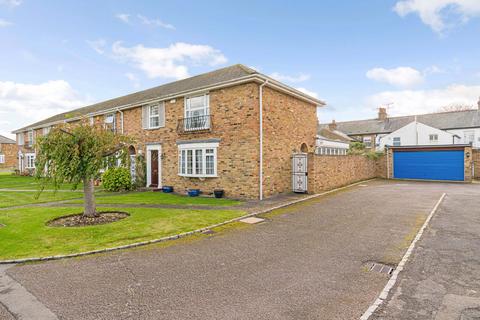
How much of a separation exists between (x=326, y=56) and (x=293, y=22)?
142 inches

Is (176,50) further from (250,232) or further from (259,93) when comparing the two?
(250,232)

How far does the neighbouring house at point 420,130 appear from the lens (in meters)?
30.5

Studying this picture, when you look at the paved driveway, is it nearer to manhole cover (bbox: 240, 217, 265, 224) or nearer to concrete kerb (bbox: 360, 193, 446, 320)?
concrete kerb (bbox: 360, 193, 446, 320)

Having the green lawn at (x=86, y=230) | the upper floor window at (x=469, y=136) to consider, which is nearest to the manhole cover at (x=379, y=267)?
the green lawn at (x=86, y=230)

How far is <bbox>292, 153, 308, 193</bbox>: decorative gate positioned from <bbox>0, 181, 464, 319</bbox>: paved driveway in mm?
6033

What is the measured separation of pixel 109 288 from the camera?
4.02 metres

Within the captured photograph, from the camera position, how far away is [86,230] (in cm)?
730

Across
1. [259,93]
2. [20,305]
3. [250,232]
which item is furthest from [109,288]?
[259,93]

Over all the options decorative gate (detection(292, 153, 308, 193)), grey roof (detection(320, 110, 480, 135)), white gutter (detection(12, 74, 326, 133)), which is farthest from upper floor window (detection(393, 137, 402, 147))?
decorative gate (detection(292, 153, 308, 193))

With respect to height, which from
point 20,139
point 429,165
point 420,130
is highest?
point 420,130

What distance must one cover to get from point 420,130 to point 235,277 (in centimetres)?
3530

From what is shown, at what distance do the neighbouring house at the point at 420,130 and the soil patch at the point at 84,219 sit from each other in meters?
33.3

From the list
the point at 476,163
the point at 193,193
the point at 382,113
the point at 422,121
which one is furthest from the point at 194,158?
the point at 422,121

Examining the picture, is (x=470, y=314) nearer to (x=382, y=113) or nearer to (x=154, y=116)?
(x=154, y=116)
